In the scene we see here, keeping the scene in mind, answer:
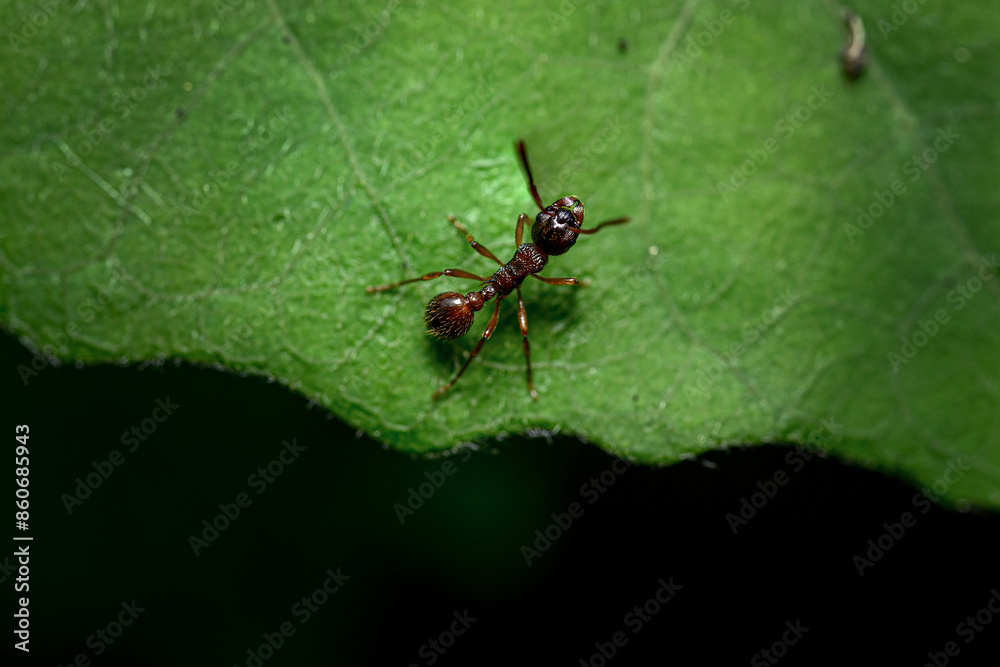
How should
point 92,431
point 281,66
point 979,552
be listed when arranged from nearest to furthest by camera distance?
point 281,66, point 92,431, point 979,552

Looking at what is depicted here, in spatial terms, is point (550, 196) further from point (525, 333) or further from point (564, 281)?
point (525, 333)

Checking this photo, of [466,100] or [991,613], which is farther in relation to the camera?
[991,613]

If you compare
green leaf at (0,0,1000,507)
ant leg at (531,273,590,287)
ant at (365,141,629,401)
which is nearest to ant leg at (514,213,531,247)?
ant at (365,141,629,401)

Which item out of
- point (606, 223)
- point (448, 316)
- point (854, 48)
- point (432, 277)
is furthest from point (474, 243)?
point (854, 48)

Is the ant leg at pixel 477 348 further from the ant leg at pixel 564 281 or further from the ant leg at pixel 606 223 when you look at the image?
the ant leg at pixel 606 223

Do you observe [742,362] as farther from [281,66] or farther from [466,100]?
[281,66]

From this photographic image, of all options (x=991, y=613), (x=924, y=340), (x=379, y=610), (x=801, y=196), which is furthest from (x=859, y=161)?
(x=379, y=610)

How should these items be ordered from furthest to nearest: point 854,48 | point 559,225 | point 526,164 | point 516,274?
point 516,274, point 559,225, point 526,164, point 854,48
